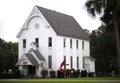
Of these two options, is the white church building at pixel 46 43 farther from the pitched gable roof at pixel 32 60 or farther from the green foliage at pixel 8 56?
the green foliage at pixel 8 56

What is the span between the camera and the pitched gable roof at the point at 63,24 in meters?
66.3

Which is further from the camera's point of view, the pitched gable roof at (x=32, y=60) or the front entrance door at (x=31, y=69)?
the front entrance door at (x=31, y=69)

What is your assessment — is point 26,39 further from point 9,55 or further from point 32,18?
point 9,55

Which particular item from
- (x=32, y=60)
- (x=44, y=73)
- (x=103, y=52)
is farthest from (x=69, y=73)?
(x=103, y=52)

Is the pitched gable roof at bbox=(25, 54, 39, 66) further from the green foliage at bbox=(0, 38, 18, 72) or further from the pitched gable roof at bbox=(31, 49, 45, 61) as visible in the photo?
the green foliage at bbox=(0, 38, 18, 72)

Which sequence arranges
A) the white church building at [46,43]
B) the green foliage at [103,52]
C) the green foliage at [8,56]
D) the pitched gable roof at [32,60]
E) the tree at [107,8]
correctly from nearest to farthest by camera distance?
the tree at [107,8], the pitched gable roof at [32,60], the white church building at [46,43], the green foliage at [8,56], the green foliage at [103,52]

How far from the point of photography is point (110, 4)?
38969mm

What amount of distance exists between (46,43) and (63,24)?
6.97 meters

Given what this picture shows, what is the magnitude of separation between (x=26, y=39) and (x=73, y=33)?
998 cm

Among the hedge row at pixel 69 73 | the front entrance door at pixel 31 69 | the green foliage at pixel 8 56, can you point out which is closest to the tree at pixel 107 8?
the hedge row at pixel 69 73

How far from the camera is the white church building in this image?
64.6m

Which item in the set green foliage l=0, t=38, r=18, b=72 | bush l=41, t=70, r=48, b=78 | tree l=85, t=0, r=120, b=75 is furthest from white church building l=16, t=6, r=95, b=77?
tree l=85, t=0, r=120, b=75

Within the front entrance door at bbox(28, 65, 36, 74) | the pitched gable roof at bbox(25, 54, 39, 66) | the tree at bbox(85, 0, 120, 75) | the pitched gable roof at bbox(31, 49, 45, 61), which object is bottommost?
the front entrance door at bbox(28, 65, 36, 74)

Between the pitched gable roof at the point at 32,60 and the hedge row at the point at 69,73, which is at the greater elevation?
the pitched gable roof at the point at 32,60
